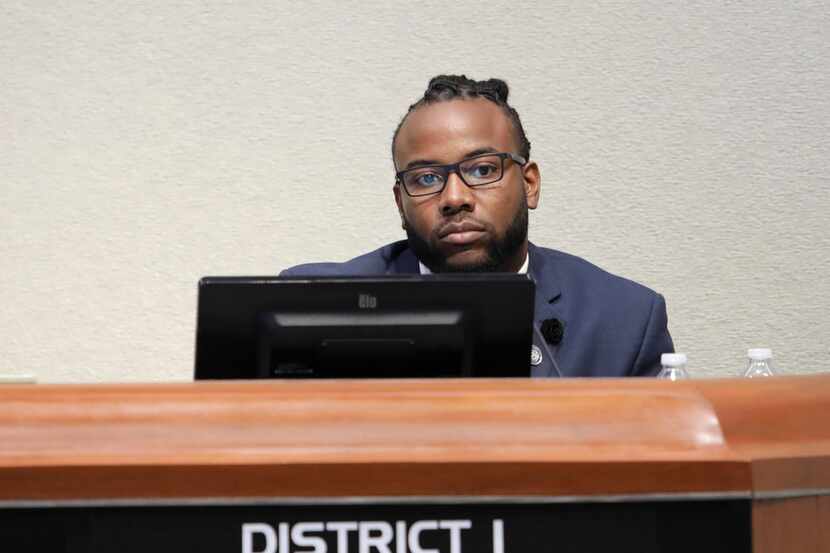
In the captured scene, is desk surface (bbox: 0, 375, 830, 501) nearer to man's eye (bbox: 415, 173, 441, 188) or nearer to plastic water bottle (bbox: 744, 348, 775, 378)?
plastic water bottle (bbox: 744, 348, 775, 378)

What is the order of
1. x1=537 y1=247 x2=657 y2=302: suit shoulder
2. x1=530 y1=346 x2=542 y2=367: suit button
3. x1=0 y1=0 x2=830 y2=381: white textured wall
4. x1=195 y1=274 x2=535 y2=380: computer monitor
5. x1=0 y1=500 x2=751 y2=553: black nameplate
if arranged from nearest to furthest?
1. x1=0 y1=500 x2=751 y2=553: black nameplate
2. x1=195 y1=274 x2=535 y2=380: computer monitor
3. x1=530 y1=346 x2=542 y2=367: suit button
4. x1=537 y1=247 x2=657 y2=302: suit shoulder
5. x1=0 y1=0 x2=830 y2=381: white textured wall

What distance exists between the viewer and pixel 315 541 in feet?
2.45

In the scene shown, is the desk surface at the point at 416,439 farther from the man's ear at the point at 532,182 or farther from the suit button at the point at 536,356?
the man's ear at the point at 532,182

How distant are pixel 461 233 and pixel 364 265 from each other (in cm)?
20

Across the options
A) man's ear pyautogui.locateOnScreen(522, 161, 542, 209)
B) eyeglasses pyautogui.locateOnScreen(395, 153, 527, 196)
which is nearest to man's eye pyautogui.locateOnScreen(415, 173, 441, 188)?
eyeglasses pyautogui.locateOnScreen(395, 153, 527, 196)

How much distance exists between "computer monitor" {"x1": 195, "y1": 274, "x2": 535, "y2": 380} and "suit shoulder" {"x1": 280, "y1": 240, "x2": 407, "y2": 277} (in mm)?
799

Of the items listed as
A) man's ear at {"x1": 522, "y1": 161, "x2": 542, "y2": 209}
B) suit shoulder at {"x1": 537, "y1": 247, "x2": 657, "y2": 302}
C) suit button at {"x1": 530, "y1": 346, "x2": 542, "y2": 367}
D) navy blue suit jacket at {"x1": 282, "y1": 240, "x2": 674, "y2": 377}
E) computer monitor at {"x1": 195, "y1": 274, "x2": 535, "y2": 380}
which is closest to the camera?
computer monitor at {"x1": 195, "y1": 274, "x2": 535, "y2": 380}

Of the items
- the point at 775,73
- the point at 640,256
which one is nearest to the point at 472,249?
the point at 640,256

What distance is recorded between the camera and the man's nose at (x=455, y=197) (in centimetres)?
188

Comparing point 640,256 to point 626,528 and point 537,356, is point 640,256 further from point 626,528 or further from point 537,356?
point 626,528

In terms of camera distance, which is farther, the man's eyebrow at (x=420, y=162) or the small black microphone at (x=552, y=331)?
the man's eyebrow at (x=420, y=162)

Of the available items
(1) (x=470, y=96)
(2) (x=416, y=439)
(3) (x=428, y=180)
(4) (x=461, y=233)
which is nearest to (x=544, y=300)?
(4) (x=461, y=233)

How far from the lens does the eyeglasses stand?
1895 mm

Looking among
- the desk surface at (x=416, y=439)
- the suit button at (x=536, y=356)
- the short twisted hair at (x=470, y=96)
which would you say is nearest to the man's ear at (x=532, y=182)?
the short twisted hair at (x=470, y=96)
